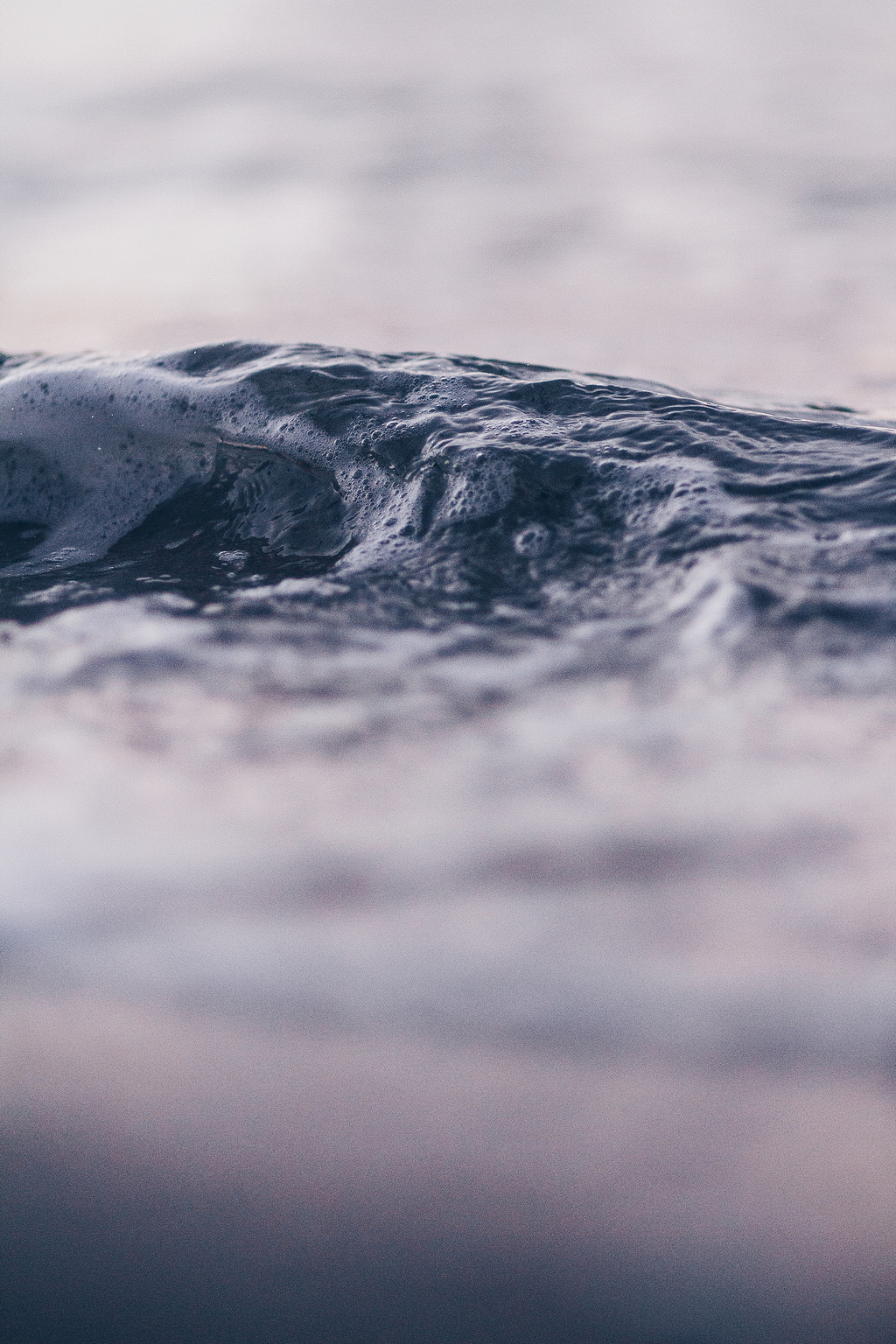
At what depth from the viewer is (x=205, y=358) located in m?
2.98

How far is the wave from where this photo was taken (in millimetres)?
1847

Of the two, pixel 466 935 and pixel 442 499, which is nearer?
pixel 466 935

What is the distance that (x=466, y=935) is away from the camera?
99 cm

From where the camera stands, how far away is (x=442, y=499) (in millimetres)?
2293

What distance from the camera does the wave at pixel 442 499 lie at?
185cm

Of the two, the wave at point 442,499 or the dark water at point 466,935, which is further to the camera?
the wave at point 442,499

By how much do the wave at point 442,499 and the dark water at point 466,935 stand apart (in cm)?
2

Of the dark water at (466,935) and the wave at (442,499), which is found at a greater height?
the wave at (442,499)

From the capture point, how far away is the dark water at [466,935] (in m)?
0.71

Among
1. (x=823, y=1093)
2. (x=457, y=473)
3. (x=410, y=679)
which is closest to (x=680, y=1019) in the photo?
(x=823, y=1093)

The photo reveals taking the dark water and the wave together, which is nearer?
the dark water

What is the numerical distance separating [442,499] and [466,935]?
1472mm

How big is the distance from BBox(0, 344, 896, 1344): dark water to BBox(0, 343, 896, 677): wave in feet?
0.06

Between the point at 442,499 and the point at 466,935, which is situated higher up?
the point at 442,499
